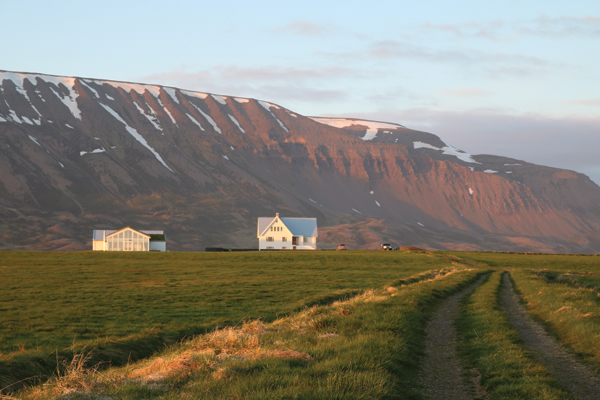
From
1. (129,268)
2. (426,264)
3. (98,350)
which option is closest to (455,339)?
(98,350)

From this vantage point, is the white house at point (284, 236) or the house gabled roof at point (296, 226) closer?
the white house at point (284, 236)

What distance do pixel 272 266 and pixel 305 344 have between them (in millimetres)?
64104

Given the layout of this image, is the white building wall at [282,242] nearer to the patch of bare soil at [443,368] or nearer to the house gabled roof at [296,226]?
the house gabled roof at [296,226]

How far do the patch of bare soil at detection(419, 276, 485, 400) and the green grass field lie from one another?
388 millimetres

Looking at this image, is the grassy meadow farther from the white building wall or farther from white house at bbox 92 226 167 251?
the white building wall

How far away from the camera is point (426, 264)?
85250 mm

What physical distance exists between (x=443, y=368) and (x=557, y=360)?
12.0 feet

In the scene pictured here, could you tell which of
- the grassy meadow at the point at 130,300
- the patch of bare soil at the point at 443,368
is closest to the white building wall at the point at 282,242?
the grassy meadow at the point at 130,300

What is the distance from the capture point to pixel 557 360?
15703mm

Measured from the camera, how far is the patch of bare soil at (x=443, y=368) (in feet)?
41.2

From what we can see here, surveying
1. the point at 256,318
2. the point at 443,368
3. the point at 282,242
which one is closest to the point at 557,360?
the point at 443,368

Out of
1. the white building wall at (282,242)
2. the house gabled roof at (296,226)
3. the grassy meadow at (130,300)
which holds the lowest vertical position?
the grassy meadow at (130,300)

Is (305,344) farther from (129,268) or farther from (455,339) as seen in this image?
(129,268)

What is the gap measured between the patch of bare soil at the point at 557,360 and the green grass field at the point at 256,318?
47 centimetres
